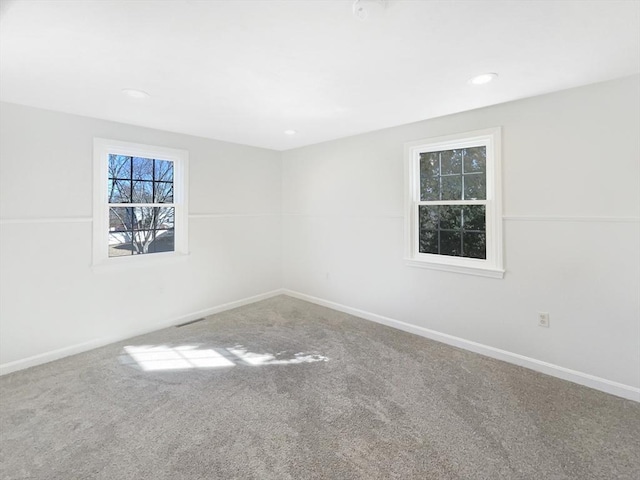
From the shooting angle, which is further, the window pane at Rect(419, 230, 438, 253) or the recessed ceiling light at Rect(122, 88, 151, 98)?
the window pane at Rect(419, 230, 438, 253)

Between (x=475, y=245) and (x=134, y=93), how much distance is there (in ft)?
11.1

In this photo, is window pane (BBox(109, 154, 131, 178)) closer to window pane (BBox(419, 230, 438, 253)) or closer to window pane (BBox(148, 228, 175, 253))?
window pane (BBox(148, 228, 175, 253))

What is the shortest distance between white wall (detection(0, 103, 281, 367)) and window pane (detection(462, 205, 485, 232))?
299 centimetres

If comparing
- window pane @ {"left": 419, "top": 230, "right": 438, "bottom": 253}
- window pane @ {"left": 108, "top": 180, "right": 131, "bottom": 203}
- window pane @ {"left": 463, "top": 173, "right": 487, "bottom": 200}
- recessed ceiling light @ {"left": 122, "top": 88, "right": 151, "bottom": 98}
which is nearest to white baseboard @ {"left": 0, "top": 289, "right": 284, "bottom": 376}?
window pane @ {"left": 108, "top": 180, "right": 131, "bottom": 203}

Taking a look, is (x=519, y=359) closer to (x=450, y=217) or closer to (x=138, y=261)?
(x=450, y=217)

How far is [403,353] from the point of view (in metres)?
2.98

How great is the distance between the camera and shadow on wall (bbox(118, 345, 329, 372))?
277cm

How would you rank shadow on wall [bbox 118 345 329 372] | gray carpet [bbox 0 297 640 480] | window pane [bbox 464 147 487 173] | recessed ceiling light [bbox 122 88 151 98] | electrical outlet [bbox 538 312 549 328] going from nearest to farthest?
gray carpet [bbox 0 297 640 480] → recessed ceiling light [bbox 122 88 151 98] → electrical outlet [bbox 538 312 549 328] → shadow on wall [bbox 118 345 329 372] → window pane [bbox 464 147 487 173]

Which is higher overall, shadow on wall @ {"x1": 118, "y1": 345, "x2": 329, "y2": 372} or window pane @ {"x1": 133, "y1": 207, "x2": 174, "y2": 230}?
window pane @ {"x1": 133, "y1": 207, "x2": 174, "y2": 230}

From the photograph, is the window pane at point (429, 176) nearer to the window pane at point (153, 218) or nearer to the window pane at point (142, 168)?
the window pane at point (153, 218)

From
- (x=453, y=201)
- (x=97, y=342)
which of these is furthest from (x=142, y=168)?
(x=453, y=201)

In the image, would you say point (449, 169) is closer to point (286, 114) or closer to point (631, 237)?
point (631, 237)

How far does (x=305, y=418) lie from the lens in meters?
2.05

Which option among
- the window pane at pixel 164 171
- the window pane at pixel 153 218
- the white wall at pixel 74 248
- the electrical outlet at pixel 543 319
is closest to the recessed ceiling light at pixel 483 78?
the electrical outlet at pixel 543 319
